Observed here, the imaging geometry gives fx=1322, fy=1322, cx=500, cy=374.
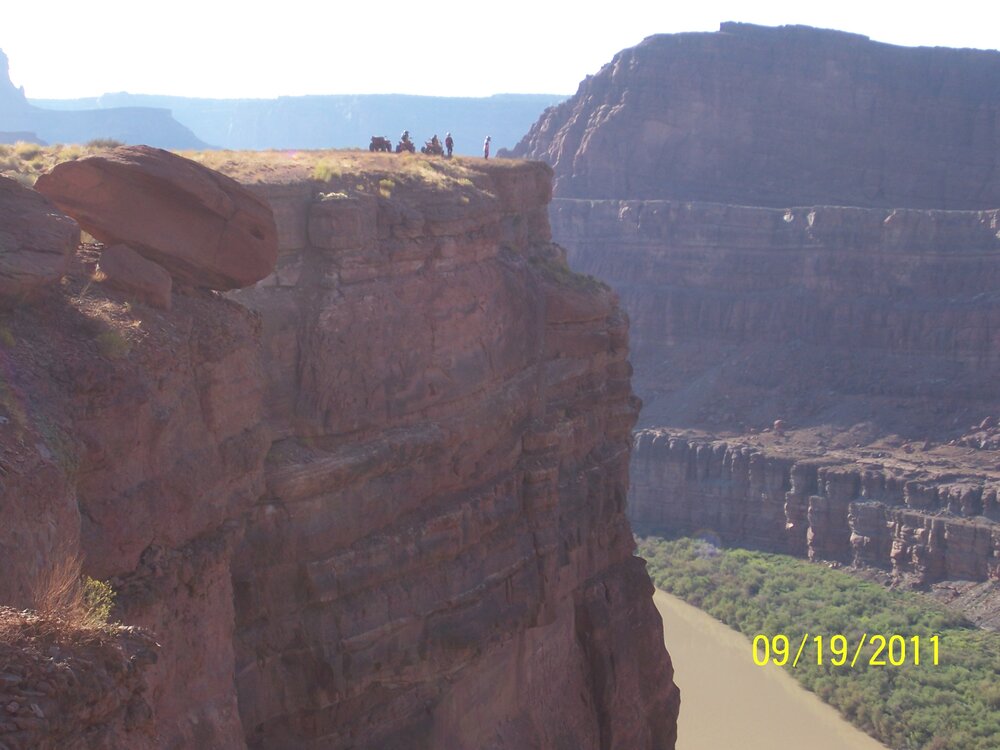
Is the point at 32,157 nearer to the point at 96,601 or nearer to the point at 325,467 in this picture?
the point at 325,467

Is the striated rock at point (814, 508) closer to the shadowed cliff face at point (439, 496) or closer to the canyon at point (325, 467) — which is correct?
the canyon at point (325, 467)

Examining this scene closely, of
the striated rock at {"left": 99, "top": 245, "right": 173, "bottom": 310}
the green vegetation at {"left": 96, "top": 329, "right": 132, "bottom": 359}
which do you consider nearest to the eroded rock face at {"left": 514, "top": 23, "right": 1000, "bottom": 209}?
the striated rock at {"left": 99, "top": 245, "right": 173, "bottom": 310}

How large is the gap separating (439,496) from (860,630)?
31.3 m

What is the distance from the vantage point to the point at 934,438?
204ft

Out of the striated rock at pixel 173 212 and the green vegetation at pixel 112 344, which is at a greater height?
the striated rock at pixel 173 212

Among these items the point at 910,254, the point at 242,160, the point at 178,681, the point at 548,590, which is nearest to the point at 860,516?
the point at 910,254

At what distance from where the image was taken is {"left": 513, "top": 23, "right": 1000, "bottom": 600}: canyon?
5850 cm

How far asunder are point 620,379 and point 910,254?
52618 mm

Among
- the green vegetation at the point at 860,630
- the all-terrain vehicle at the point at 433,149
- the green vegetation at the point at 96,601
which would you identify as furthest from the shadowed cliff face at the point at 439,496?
the green vegetation at the point at 860,630

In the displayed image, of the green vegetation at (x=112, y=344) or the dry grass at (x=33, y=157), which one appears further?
the dry grass at (x=33, y=157)

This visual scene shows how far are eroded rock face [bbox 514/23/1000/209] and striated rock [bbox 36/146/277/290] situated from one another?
2897 inches

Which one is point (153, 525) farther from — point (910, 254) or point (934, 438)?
point (910, 254)
